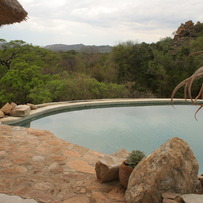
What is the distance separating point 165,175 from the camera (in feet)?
6.27

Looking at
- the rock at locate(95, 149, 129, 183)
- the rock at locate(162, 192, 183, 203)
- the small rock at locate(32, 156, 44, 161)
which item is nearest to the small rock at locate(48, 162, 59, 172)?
the small rock at locate(32, 156, 44, 161)

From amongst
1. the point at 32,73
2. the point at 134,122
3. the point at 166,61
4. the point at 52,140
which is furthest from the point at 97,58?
the point at 52,140

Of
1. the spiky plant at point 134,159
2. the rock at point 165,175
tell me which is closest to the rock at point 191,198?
the rock at point 165,175

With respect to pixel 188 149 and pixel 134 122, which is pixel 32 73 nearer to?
pixel 134 122

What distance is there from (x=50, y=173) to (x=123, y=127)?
3.32m

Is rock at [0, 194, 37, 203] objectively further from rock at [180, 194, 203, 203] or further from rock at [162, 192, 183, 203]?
rock at [180, 194, 203, 203]

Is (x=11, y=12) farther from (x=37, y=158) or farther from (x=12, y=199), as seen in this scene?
(x=12, y=199)

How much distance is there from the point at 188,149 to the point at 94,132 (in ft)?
11.5

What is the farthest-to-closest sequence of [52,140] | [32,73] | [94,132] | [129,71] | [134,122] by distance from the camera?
[129,71] → [32,73] → [134,122] → [94,132] → [52,140]

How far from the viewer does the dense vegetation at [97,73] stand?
9.11 meters

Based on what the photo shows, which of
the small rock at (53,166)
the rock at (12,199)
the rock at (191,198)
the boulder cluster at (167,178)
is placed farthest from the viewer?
the small rock at (53,166)

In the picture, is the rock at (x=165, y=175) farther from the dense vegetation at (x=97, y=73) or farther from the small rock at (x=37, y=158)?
the dense vegetation at (x=97, y=73)

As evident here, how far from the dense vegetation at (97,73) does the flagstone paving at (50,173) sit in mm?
4970

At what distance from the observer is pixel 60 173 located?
288 centimetres
